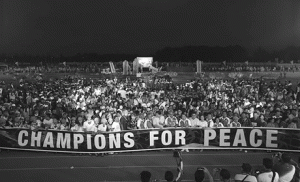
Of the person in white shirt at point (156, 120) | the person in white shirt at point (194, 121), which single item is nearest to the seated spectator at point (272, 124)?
the person in white shirt at point (194, 121)

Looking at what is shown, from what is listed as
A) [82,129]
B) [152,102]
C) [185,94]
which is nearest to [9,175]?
[82,129]

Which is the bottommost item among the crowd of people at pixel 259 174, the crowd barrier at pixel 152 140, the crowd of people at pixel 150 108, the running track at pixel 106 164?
the running track at pixel 106 164

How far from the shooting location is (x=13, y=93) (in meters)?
21.3

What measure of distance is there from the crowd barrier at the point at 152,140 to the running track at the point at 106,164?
0.34m

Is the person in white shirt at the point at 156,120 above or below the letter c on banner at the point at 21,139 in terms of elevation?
above

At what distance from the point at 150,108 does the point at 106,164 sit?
605 centimetres

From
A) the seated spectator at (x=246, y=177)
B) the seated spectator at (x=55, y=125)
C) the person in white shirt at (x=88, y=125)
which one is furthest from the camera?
the seated spectator at (x=55, y=125)

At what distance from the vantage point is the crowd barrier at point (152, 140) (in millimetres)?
13086

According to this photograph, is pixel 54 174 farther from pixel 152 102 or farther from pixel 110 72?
pixel 110 72

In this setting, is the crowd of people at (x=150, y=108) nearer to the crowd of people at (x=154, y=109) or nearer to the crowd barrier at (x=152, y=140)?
the crowd of people at (x=154, y=109)

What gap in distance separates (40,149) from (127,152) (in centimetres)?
378

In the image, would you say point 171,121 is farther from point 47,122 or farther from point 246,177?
point 246,177

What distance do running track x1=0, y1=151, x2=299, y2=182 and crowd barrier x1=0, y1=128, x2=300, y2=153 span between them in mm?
342

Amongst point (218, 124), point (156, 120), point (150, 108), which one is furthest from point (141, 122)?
point (218, 124)
